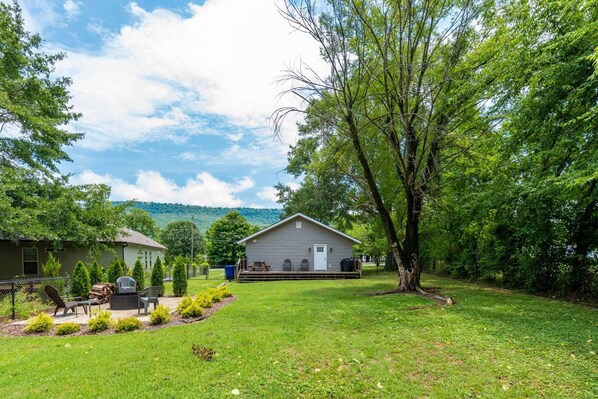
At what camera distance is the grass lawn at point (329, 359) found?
140 inches

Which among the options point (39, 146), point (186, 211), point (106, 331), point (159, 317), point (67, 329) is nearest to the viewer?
point (67, 329)

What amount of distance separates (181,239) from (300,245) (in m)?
31.9

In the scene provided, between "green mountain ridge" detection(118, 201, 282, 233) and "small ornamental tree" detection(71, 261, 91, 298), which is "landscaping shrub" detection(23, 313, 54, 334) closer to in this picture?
"small ornamental tree" detection(71, 261, 91, 298)

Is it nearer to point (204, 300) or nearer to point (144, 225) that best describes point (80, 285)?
point (204, 300)

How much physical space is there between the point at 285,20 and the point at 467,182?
9826mm

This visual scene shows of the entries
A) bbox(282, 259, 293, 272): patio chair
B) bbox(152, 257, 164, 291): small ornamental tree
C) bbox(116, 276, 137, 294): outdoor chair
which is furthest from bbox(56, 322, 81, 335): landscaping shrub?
bbox(282, 259, 293, 272): patio chair

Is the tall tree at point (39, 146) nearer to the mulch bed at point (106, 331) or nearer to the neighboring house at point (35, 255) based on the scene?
the neighboring house at point (35, 255)

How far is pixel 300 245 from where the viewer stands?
2070cm

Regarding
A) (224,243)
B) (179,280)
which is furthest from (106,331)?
(224,243)

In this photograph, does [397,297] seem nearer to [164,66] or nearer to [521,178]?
[521,178]

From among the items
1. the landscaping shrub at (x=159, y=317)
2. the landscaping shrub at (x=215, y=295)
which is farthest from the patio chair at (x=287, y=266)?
the landscaping shrub at (x=159, y=317)

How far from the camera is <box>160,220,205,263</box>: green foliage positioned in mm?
47062

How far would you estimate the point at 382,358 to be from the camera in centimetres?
439

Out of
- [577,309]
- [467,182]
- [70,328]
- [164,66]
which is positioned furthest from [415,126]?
[70,328]
